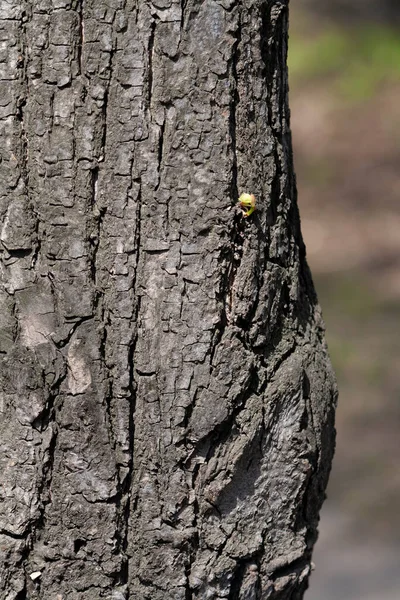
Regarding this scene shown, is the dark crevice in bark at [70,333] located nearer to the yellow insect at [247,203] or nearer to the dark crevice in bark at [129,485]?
the dark crevice in bark at [129,485]

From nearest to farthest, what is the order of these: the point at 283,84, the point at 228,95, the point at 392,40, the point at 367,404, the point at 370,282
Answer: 1. the point at 228,95
2. the point at 283,84
3. the point at 367,404
4. the point at 370,282
5. the point at 392,40

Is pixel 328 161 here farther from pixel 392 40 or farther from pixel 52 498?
pixel 52 498

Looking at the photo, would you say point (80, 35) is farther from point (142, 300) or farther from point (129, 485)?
point (129, 485)

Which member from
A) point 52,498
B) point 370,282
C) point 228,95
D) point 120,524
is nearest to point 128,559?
point 120,524

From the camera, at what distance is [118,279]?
1460 millimetres

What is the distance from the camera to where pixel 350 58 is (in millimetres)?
9211

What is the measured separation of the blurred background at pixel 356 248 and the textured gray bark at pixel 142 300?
2164 millimetres

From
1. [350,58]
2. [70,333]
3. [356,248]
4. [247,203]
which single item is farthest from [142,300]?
[350,58]

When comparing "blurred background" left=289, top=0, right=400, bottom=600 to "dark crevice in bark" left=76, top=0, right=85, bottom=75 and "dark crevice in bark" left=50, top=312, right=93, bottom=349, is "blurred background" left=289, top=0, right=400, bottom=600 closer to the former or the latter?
"dark crevice in bark" left=50, top=312, right=93, bottom=349

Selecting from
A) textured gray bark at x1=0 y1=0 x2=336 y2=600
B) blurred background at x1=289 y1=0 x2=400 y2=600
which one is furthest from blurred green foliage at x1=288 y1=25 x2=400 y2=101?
textured gray bark at x1=0 y1=0 x2=336 y2=600

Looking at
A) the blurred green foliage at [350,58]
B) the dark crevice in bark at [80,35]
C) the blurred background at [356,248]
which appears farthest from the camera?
the blurred green foliage at [350,58]

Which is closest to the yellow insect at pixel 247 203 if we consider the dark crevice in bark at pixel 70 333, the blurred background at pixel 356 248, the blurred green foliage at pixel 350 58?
the dark crevice in bark at pixel 70 333

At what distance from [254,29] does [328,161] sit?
724 cm

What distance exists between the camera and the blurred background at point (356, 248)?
3.86 metres
